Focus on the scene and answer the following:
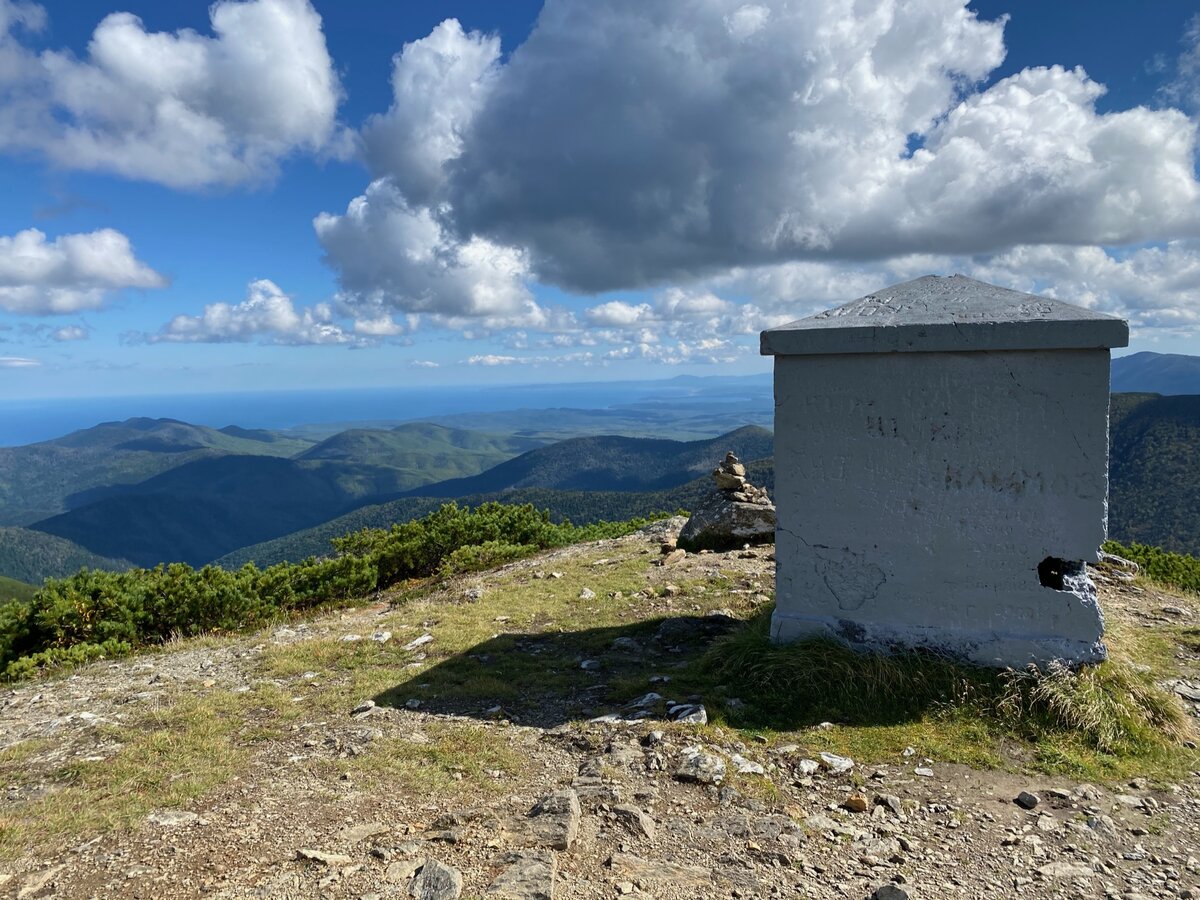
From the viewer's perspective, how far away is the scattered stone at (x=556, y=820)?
3852mm

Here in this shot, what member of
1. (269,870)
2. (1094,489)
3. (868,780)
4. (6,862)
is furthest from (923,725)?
(6,862)

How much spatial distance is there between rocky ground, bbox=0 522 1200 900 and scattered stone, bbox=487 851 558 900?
12 millimetres

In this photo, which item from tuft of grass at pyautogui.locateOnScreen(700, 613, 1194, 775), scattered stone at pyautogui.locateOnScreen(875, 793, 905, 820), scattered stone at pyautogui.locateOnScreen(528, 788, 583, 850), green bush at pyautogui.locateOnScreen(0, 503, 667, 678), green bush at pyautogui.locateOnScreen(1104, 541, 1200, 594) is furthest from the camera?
green bush at pyautogui.locateOnScreen(1104, 541, 1200, 594)

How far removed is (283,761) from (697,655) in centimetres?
399

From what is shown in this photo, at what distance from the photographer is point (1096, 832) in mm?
4129

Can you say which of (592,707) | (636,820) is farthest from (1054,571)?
(636,820)

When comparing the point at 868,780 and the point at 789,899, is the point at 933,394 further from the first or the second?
the point at 789,899

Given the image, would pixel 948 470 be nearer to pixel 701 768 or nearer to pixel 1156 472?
pixel 701 768

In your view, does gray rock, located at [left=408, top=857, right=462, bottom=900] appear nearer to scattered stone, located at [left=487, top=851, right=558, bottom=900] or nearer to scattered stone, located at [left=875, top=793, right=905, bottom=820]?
scattered stone, located at [left=487, top=851, right=558, bottom=900]

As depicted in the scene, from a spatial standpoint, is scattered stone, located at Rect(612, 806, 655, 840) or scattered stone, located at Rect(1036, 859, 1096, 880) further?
scattered stone, located at Rect(612, 806, 655, 840)

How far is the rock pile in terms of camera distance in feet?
41.4

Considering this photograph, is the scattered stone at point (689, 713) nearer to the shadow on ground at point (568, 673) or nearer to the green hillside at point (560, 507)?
the shadow on ground at point (568, 673)

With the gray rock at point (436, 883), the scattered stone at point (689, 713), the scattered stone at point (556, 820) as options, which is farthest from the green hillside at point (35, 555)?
the gray rock at point (436, 883)

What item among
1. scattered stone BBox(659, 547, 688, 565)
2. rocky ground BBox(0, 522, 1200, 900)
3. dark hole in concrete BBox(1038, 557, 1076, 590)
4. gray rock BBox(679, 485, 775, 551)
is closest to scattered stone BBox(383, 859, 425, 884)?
rocky ground BBox(0, 522, 1200, 900)
